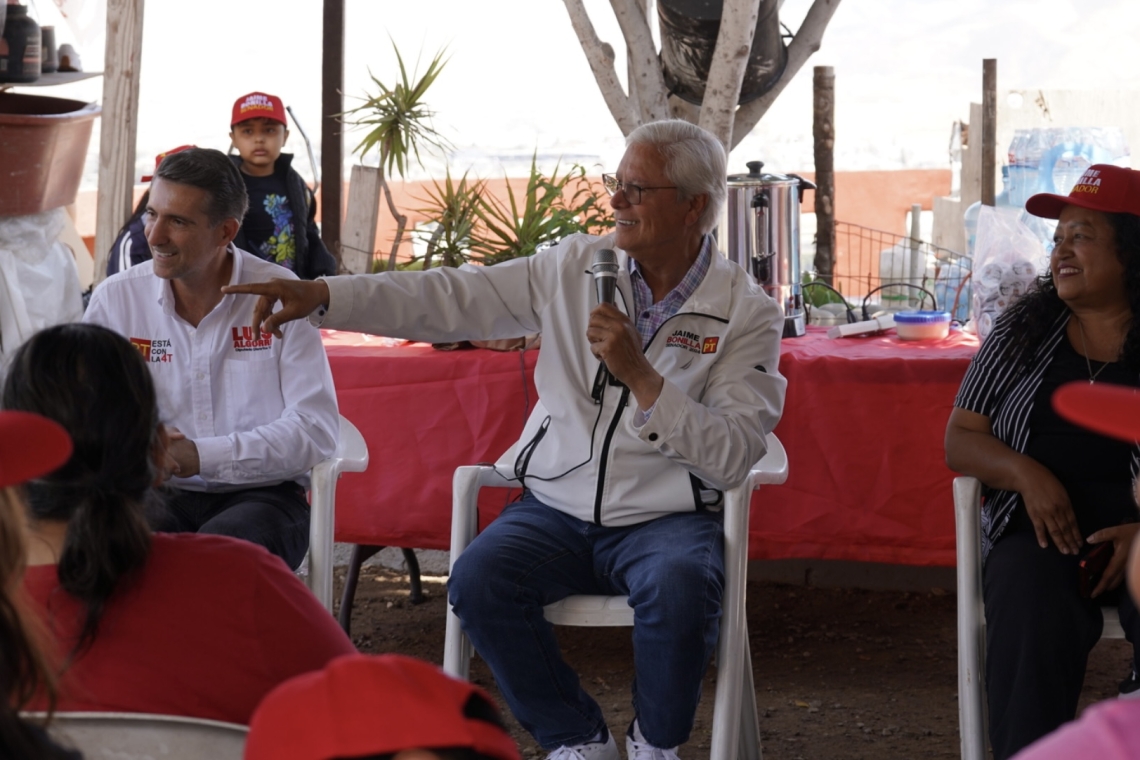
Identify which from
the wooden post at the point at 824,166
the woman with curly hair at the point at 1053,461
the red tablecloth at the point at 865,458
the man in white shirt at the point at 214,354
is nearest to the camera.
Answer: the woman with curly hair at the point at 1053,461

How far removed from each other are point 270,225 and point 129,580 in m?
3.13

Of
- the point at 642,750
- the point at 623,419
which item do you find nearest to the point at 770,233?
the point at 623,419

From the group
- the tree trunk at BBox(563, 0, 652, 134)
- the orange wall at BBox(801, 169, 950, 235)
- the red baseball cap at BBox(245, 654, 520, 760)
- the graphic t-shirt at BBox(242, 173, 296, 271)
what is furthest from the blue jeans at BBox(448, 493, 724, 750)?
the orange wall at BBox(801, 169, 950, 235)

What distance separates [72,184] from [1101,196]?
3611 millimetres

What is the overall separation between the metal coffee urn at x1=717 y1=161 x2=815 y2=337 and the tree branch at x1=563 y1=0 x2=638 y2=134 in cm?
95

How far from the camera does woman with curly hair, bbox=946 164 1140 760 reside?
2.38 m

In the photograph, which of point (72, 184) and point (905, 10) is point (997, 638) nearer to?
point (72, 184)

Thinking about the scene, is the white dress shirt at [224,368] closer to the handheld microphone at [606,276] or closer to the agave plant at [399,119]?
the handheld microphone at [606,276]

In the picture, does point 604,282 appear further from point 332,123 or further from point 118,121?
point 332,123

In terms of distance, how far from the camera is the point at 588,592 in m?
2.68

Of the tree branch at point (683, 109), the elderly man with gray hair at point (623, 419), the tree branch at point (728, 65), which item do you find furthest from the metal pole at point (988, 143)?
the elderly man with gray hair at point (623, 419)

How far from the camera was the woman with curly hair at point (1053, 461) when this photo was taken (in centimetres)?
238

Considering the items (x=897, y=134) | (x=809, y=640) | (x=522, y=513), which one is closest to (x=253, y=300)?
(x=522, y=513)

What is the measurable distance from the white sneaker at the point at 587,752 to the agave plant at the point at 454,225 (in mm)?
1670
